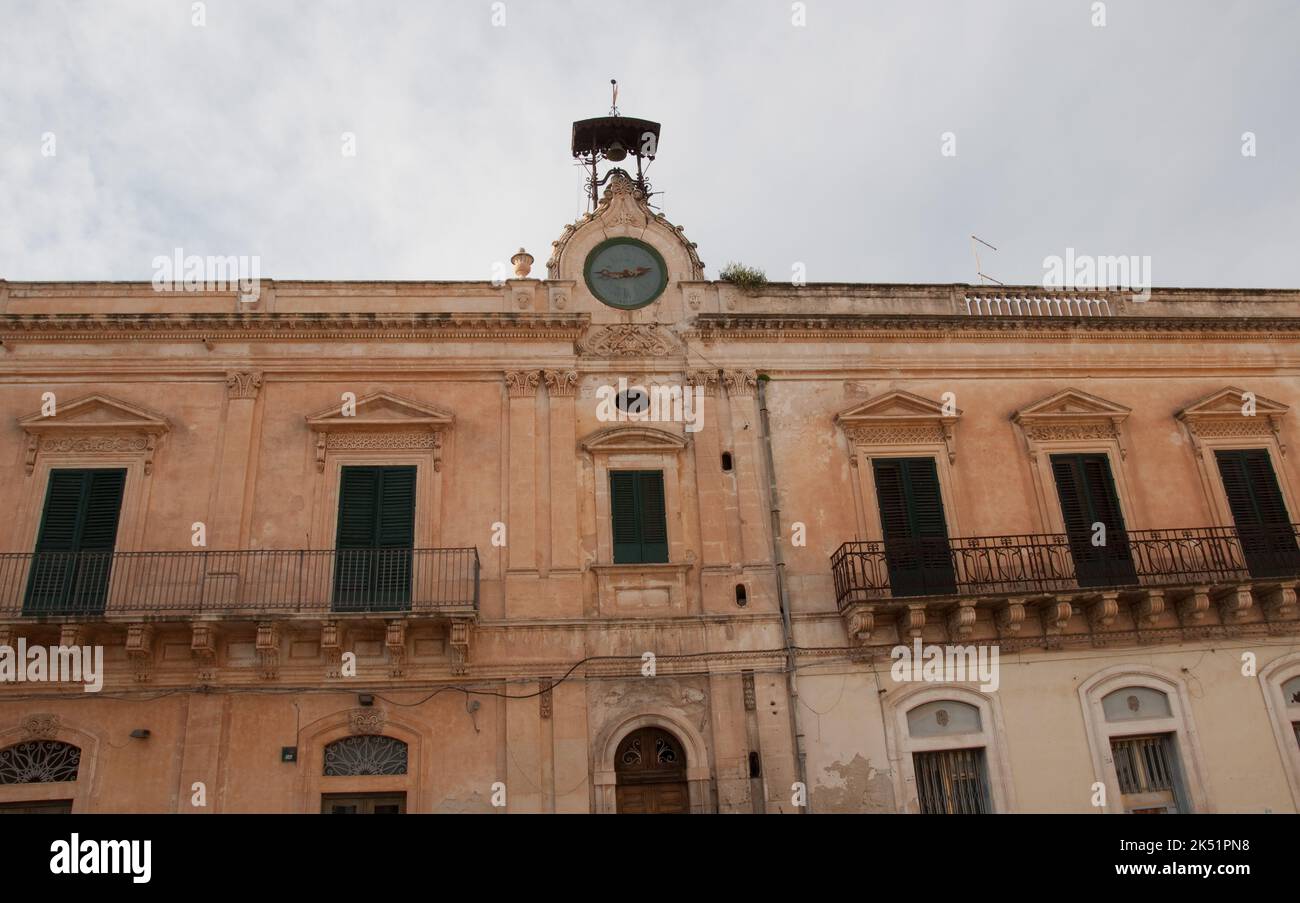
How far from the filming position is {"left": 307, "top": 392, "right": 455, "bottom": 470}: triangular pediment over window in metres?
16.0

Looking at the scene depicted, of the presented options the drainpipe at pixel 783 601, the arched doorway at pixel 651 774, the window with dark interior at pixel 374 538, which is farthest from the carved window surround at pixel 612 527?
the window with dark interior at pixel 374 538

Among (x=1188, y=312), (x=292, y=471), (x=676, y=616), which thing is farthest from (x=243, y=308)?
(x=1188, y=312)

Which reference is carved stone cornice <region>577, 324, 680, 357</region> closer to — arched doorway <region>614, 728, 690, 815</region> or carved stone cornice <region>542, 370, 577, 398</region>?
carved stone cornice <region>542, 370, 577, 398</region>

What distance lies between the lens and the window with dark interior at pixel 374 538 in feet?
48.7

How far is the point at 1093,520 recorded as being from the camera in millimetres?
16656

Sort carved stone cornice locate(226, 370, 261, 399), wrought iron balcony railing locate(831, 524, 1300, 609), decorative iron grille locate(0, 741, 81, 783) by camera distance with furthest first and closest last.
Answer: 1. carved stone cornice locate(226, 370, 261, 399)
2. wrought iron balcony railing locate(831, 524, 1300, 609)
3. decorative iron grille locate(0, 741, 81, 783)

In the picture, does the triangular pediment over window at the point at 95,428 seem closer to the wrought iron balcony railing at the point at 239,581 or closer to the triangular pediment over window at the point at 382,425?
the wrought iron balcony railing at the point at 239,581

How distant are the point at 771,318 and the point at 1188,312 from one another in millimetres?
8351

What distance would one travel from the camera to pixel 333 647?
47.0ft

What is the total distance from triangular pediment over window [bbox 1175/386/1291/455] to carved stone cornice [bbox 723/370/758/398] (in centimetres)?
780

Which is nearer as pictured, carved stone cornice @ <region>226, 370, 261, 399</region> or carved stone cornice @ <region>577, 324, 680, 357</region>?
carved stone cornice @ <region>226, 370, 261, 399</region>

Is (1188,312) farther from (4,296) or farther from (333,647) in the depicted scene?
(4,296)

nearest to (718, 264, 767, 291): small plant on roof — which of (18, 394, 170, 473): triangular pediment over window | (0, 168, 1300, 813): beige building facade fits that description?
(0, 168, 1300, 813): beige building facade

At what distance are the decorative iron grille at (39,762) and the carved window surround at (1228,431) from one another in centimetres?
1871
